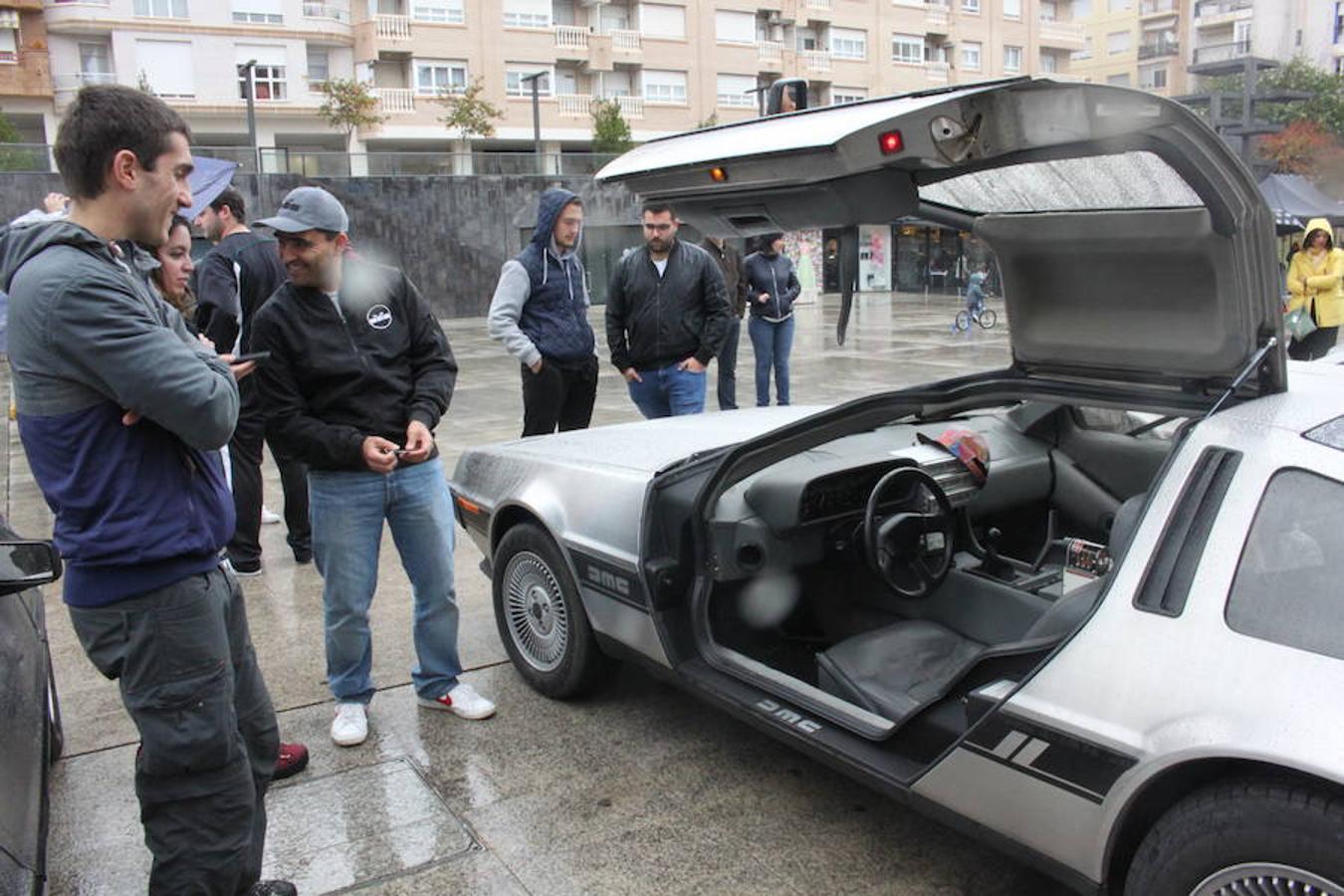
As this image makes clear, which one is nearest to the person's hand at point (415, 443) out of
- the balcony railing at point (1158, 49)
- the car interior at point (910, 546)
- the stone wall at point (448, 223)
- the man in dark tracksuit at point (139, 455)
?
the car interior at point (910, 546)

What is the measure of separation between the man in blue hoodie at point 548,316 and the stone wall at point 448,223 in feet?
66.7

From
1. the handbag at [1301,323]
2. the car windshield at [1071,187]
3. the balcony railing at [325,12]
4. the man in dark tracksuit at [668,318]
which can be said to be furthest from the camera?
the balcony railing at [325,12]

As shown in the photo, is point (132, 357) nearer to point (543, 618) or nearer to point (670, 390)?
point (543, 618)

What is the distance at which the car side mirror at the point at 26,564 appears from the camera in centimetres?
207

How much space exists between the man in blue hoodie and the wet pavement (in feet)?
5.13

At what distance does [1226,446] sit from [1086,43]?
6600cm

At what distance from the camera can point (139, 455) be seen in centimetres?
217

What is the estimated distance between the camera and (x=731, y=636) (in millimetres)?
3438

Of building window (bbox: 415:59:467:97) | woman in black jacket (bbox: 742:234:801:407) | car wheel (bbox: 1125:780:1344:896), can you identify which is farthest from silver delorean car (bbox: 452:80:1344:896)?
building window (bbox: 415:59:467:97)

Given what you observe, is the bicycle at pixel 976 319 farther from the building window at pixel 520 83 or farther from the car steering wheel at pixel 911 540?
the building window at pixel 520 83

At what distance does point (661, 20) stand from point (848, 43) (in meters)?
9.46

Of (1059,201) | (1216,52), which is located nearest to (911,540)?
(1059,201)

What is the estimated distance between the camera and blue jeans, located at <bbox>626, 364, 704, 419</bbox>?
20.0ft

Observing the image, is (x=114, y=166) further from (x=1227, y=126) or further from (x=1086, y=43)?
(x=1086, y=43)
